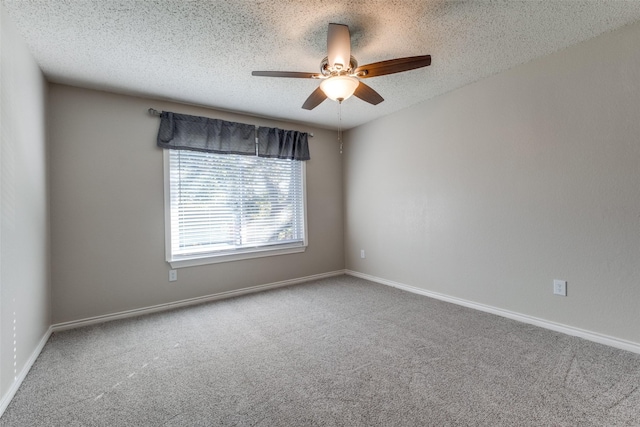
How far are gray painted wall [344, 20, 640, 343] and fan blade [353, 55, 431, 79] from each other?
4.32 feet

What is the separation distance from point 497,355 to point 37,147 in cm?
380

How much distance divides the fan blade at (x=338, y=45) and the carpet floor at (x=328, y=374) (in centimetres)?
200

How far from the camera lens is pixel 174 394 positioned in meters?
1.71

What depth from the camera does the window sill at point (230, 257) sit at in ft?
10.8

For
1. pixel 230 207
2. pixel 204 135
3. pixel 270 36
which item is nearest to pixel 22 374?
pixel 230 207

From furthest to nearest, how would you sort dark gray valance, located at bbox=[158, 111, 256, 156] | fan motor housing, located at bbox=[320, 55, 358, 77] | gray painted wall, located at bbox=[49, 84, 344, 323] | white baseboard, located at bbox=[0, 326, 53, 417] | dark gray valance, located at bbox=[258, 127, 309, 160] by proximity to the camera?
dark gray valance, located at bbox=[258, 127, 309, 160] < dark gray valance, located at bbox=[158, 111, 256, 156] < gray painted wall, located at bbox=[49, 84, 344, 323] < fan motor housing, located at bbox=[320, 55, 358, 77] < white baseboard, located at bbox=[0, 326, 53, 417]

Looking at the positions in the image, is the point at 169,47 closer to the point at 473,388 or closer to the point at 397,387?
the point at 397,387

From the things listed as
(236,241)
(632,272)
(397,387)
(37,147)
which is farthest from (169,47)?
(632,272)

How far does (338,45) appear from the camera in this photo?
1.82m

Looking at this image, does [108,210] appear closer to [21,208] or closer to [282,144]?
[21,208]

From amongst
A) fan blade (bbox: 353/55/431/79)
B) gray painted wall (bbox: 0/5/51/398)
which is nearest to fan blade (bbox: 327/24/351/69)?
fan blade (bbox: 353/55/431/79)

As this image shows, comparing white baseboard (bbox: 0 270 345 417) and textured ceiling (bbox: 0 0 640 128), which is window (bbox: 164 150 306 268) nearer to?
white baseboard (bbox: 0 270 345 417)

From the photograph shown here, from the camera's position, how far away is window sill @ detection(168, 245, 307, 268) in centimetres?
329

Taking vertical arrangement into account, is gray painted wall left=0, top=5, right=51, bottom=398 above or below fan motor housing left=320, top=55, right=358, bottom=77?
below
